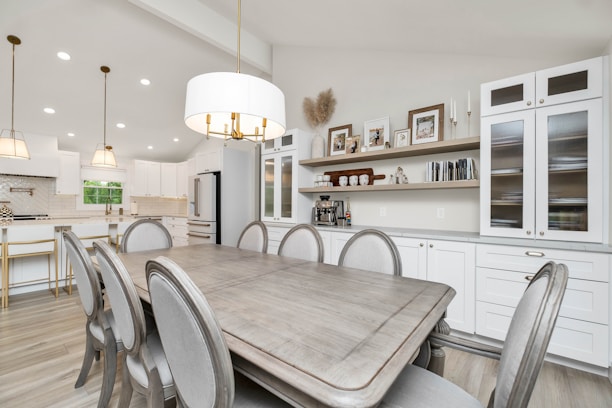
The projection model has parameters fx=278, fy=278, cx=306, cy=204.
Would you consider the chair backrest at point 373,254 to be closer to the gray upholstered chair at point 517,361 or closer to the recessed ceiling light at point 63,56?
the gray upholstered chair at point 517,361

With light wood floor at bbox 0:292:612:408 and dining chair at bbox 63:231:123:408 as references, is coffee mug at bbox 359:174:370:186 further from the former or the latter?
dining chair at bbox 63:231:123:408

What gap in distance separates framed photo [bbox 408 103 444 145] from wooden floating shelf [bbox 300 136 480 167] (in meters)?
0.15

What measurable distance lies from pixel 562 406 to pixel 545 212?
130cm

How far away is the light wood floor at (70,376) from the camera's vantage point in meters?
1.68

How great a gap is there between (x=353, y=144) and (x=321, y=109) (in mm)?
769

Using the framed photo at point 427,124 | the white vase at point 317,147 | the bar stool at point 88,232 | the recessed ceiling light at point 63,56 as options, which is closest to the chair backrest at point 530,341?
the framed photo at point 427,124

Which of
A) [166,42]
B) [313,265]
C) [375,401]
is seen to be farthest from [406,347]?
[166,42]

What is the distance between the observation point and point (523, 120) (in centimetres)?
228

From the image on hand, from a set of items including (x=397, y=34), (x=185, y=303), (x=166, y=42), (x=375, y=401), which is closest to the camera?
(x=375, y=401)

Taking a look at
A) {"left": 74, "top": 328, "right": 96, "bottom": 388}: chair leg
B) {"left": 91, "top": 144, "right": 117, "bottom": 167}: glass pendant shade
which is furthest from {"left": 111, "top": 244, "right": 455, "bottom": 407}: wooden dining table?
{"left": 91, "top": 144, "right": 117, "bottom": 167}: glass pendant shade

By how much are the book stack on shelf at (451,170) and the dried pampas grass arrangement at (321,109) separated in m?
1.59

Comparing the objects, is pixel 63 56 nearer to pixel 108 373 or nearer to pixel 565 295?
pixel 108 373

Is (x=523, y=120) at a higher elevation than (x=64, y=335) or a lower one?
higher

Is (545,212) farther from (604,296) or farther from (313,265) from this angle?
(313,265)
